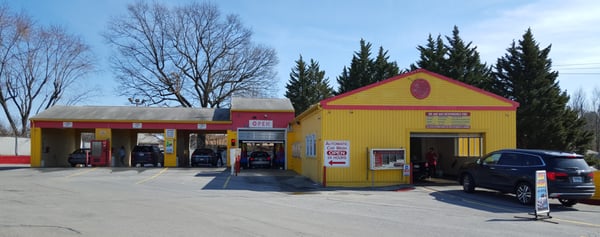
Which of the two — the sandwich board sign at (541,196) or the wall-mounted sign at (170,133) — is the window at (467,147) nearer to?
the sandwich board sign at (541,196)

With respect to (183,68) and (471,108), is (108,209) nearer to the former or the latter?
(471,108)

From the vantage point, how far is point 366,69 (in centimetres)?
5434

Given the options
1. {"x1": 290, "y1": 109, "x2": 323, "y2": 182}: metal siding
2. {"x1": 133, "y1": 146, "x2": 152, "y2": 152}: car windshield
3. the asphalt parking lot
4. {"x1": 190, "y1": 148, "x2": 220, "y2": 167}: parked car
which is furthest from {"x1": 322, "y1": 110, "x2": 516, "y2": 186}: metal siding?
{"x1": 133, "y1": 146, "x2": 152, "y2": 152}: car windshield

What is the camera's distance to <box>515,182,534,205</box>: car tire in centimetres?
1438

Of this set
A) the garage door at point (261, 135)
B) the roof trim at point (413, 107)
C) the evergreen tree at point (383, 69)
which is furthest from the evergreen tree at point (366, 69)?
the roof trim at point (413, 107)

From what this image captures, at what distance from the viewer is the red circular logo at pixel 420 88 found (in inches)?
811

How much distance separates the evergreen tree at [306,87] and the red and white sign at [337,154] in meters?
40.8

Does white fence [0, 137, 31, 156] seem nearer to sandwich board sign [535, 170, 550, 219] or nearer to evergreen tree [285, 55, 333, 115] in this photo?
evergreen tree [285, 55, 333, 115]

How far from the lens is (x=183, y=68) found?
181ft

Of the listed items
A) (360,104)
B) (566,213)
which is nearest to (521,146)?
(360,104)

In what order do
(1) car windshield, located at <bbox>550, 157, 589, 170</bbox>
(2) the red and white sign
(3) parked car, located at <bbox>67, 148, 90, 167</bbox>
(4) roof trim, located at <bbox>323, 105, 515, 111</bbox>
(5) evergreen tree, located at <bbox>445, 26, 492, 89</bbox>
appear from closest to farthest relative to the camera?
(1) car windshield, located at <bbox>550, 157, 589, 170</bbox> → (2) the red and white sign → (4) roof trim, located at <bbox>323, 105, 515, 111</bbox> → (3) parked car, located at <bbox>67, 148, 90, 167</bbox> → (5) evergreen tree, located at <bbox>445, 26, 492, 89</bbox>

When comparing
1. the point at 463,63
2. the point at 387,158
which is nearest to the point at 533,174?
the point at 387,158

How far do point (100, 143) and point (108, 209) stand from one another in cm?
2197

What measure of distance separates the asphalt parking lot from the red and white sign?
3.59 feet
